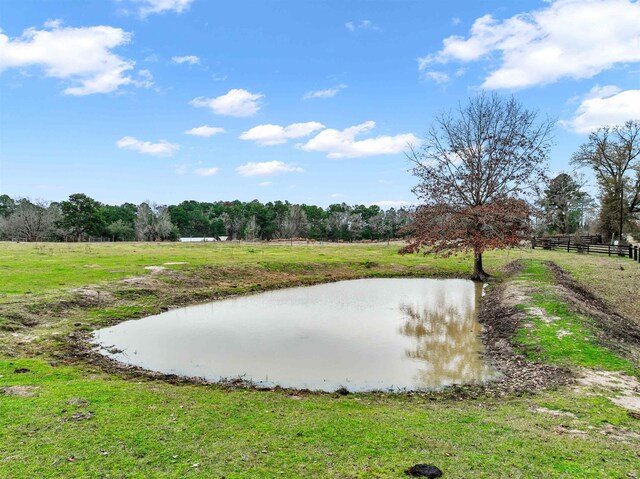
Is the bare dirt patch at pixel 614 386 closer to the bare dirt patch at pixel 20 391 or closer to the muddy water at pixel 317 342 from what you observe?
the muddy water at pixel 317 342

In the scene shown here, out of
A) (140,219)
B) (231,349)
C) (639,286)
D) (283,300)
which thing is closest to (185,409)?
(231,349)

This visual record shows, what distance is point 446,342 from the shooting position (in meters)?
15.2

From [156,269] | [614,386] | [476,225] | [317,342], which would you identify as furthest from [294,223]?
[614,386]

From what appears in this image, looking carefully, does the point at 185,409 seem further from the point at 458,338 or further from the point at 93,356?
the point at 458,338

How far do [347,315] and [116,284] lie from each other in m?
13.3

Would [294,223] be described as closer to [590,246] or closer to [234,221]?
[234,221]

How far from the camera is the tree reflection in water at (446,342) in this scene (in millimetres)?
11469

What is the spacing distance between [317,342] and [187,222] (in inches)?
4163

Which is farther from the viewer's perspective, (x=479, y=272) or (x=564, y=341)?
(x=479, y=272)

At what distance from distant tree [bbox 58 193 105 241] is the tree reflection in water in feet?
283

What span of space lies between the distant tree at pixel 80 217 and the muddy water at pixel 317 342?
78768 millimetres

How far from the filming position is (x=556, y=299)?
18328mm

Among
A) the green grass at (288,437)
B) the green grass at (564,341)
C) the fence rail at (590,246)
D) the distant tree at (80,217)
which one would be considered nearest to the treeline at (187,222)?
the distant tree at (80,217)

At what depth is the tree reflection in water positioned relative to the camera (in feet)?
37.6
